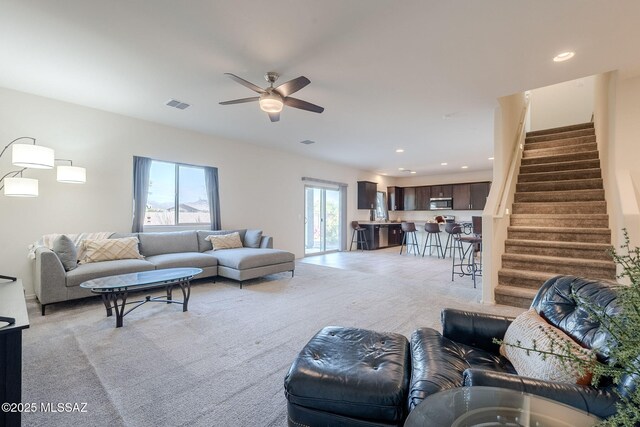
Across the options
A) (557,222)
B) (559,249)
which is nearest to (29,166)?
(559,249)

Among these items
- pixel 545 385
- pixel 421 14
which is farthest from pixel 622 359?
pixel 421 14

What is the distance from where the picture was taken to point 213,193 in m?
5.66

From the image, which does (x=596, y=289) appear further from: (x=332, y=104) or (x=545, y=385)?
(x=332, y=104)

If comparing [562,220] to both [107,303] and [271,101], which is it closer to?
[271,101]

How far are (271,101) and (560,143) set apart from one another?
18.1ft

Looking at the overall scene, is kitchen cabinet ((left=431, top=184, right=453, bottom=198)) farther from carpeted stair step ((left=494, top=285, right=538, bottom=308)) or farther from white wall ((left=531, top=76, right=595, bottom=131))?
carpeted stair step ((left=494, top=285, right=538, bottom=308))

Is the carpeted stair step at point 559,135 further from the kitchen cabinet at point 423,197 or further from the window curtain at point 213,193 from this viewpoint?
the window curtain at point 213,193

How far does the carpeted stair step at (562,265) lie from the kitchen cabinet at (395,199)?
7.23m

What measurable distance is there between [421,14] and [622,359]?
245 cm

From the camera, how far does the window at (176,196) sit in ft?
16.5

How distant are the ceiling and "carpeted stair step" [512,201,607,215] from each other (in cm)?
158

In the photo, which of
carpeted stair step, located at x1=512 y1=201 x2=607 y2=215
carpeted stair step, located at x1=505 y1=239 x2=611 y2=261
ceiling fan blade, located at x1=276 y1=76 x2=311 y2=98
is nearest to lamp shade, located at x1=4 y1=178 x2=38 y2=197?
ceiling fan blade, located at x1=276 y1=76 x2=311 y2=98

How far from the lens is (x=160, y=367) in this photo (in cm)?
212

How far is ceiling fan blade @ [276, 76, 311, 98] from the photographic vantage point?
2.71 meters
